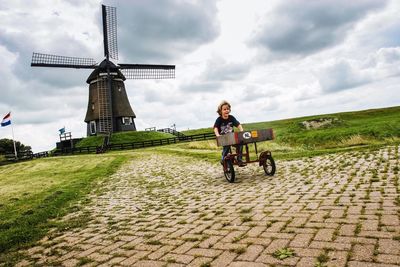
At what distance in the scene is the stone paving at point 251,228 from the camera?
3.51 meters

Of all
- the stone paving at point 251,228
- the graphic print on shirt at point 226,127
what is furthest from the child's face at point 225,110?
the stone paving at point 251,228

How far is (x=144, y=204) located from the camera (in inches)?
295

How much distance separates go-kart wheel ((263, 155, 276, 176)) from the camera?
930 centimetres

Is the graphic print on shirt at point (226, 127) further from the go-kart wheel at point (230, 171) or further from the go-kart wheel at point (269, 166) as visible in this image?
the go-kart wheel at point (269, 166)

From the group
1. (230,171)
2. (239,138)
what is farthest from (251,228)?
(230,171)

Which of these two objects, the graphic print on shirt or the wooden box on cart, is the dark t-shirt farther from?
the wooden box on cart

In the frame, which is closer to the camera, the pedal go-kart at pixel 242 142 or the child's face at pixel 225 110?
the pedal go-kart at pixel 242 142

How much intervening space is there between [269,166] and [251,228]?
5.37 m

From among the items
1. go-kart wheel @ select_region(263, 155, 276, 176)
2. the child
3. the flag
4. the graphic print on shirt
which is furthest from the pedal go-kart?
the flag

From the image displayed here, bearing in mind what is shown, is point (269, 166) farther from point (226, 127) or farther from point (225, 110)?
point (225, 110)

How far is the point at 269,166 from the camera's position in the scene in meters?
9.66

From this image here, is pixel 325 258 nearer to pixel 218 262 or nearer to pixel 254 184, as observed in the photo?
pixel 218 262

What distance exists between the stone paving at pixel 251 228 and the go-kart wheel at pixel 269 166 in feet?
3.46

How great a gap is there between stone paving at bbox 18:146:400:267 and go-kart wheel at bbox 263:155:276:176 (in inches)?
41.5
